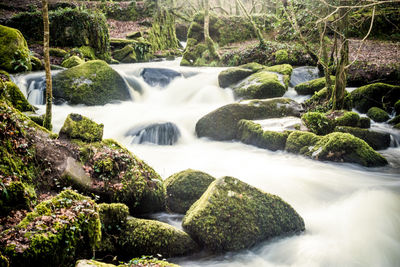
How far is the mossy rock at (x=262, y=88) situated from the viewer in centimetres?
1154

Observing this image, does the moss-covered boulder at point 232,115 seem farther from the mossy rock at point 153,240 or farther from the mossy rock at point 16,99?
the mossy rock at point 153,240

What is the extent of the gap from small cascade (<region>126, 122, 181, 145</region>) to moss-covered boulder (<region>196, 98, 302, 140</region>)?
3.32 feet

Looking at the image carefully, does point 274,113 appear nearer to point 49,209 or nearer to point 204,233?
point 204,233

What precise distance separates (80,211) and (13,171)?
4.57 feet

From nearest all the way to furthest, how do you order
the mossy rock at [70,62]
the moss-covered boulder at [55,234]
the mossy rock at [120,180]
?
the moss-covered boulder at [55,234] < the mossy rock at [120,180] < the mossy rock at [70,62]

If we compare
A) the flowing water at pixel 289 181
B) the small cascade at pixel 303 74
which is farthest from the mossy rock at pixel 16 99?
the small cascade at pixel 303 74

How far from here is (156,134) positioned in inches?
359

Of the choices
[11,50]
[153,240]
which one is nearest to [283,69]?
[153,240]

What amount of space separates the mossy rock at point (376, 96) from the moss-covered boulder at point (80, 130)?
1072cm

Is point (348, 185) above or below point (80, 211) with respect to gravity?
below

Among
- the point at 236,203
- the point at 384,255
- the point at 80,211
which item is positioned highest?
the point at 80,211

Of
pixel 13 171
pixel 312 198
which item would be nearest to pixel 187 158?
pixel 312 198

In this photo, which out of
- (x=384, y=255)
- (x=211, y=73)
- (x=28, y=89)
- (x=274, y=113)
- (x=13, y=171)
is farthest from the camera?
(x=211, y=73)

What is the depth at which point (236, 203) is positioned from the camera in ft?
13.3
